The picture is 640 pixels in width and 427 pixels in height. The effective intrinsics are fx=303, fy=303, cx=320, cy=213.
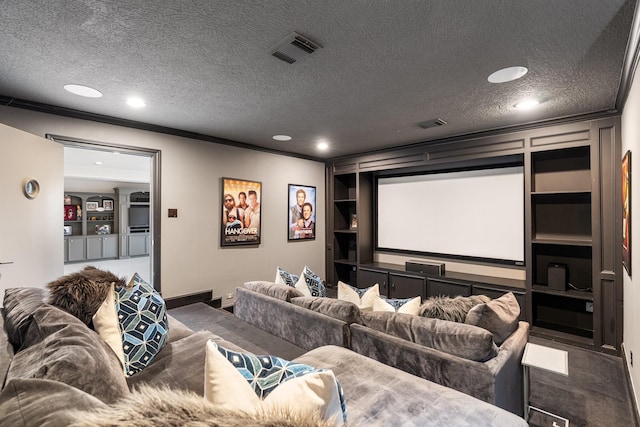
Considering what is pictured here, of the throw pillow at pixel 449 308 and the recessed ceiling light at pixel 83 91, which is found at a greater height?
the recessed ceiling light at pixel 83 91

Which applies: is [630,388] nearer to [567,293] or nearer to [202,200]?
[567,293]

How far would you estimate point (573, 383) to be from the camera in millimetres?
2508

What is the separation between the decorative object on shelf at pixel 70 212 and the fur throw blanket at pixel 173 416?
11170mm

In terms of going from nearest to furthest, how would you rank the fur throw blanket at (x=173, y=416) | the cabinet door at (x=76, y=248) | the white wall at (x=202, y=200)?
1. the fur throw blanket at (x=173, y=416)
2. the white wall at (x=202, y=200)
3. the cabinet door at (x=76, y=248)

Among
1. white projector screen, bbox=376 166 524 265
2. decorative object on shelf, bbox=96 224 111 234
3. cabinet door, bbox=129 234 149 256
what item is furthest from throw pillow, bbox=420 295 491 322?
decorative object on shelf, bbox=96 224 111 234

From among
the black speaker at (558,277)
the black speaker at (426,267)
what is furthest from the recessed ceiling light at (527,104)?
the black speaker at (426,267)

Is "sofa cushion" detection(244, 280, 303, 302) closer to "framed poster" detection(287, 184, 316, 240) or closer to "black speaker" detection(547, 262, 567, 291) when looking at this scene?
"framed poster" detection(287, 184, 316, 240)

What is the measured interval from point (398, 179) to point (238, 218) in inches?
109

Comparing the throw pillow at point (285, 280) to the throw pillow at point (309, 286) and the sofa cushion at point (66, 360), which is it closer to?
the throw pillow at point (309, 286)

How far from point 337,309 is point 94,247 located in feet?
32.2

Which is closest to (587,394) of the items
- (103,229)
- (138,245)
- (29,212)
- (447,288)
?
(447,288)

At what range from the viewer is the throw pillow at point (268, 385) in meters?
0.89

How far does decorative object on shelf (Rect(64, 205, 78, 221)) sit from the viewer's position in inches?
363

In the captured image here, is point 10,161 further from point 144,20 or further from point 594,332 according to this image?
point 594,332
